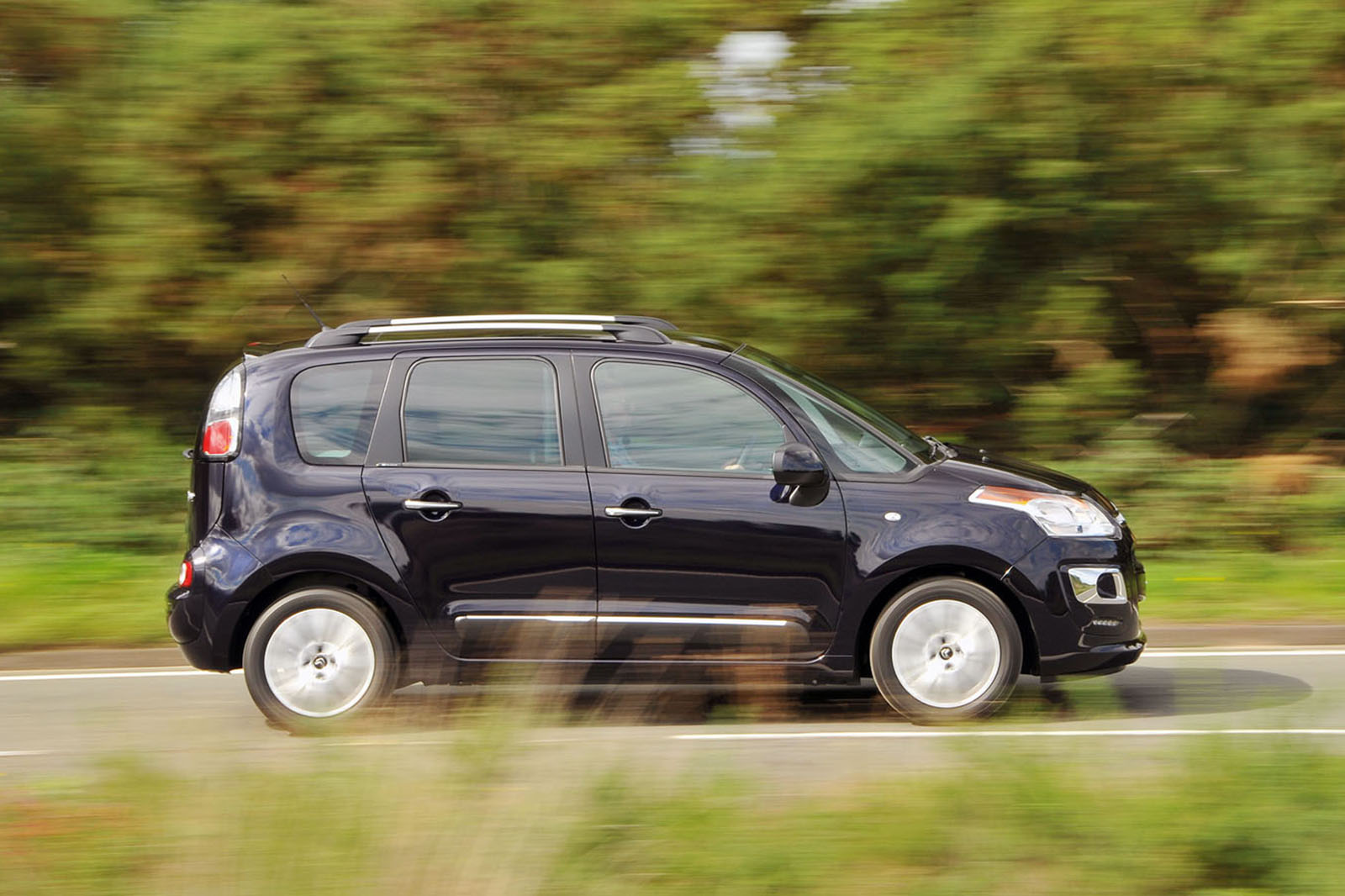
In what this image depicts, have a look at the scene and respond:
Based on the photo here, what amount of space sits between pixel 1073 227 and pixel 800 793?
7535 millimetres

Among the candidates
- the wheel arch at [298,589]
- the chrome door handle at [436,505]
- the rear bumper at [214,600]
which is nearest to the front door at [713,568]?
the chrome door handle at [436,505]

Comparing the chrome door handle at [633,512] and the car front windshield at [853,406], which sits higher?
the car front windshield at [853,406]

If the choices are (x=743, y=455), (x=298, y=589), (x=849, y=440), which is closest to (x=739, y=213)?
(x=849, y=440)

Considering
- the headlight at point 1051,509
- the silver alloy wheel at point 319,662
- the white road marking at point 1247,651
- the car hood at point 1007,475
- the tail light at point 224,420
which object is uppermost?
the tail light at point 224,420

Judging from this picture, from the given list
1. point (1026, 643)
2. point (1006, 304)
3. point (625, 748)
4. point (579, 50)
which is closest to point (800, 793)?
point (625, 748)

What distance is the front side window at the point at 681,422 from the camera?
6645 mm

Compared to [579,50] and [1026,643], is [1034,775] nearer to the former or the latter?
[1026,643]

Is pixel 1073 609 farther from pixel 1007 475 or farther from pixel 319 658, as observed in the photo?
pixel 319 658

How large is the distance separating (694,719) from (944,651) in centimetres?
119

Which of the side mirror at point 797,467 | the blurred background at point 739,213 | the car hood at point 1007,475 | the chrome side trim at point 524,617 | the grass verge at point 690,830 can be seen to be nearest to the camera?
the grass verge at point 690,830

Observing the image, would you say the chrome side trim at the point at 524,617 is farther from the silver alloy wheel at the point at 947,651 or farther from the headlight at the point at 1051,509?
the headlight at the point at 1051,509

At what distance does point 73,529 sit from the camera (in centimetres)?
1093

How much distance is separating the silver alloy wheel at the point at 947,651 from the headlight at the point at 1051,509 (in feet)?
1.54

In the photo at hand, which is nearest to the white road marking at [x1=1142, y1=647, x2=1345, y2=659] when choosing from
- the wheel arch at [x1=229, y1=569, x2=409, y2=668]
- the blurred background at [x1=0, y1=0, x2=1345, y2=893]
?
the blurred background at [x1=0, y1=0, x2=1345, y2=893]
